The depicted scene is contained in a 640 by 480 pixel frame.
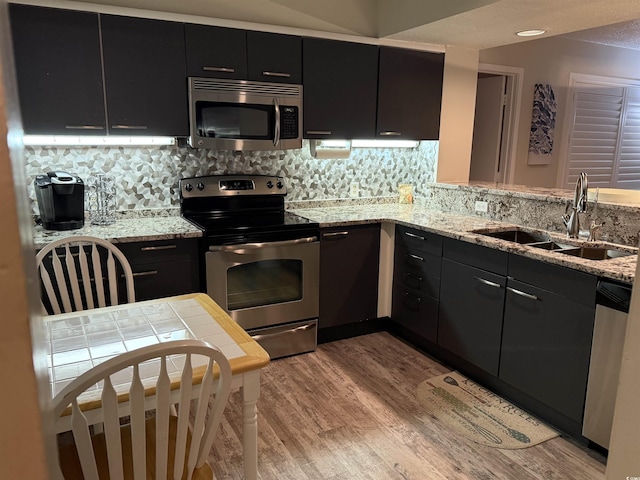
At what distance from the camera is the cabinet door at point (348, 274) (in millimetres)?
3359

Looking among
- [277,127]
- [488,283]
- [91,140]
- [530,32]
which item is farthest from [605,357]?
[91,140]

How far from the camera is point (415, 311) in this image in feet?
11.1

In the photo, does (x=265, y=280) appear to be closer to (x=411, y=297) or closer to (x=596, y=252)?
(x=411, y=297)

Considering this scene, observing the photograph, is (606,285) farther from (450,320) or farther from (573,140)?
(573,140)

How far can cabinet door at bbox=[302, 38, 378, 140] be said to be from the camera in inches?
130

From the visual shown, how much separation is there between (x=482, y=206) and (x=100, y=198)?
258 cm

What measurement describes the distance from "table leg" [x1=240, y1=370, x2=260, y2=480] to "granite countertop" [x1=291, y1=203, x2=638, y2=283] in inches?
63.2

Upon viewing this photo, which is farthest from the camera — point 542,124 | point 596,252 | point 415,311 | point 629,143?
point 629,143

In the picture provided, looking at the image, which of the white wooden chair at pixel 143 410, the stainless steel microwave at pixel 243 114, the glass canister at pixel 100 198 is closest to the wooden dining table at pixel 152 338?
the white wooden chair at pixel 143 410

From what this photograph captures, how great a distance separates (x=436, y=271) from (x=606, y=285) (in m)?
1.13

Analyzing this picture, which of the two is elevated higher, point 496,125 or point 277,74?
point 277,74

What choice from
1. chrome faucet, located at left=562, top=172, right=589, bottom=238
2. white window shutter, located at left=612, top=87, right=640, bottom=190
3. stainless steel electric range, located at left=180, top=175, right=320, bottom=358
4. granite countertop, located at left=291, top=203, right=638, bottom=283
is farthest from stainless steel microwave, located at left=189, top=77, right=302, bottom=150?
white window shutter, located at left=612, top=87, right=640, bottom=190

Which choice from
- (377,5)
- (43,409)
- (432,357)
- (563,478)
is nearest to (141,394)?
(43,409)

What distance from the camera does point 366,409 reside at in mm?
2684
